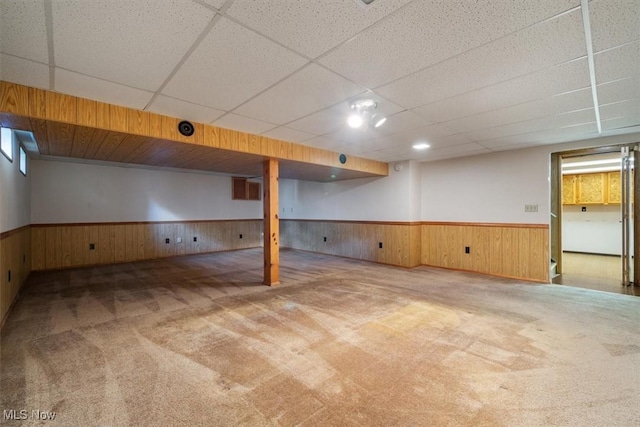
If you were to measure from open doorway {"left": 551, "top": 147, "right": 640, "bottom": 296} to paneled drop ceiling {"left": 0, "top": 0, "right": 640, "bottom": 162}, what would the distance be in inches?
102

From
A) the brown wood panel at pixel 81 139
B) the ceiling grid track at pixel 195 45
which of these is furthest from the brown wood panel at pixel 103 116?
the ceiling grid track at pixel 195 45

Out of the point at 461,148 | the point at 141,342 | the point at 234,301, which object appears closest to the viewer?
the point at 141,342

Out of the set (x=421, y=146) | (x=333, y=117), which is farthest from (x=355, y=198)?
(x=333, y=117)

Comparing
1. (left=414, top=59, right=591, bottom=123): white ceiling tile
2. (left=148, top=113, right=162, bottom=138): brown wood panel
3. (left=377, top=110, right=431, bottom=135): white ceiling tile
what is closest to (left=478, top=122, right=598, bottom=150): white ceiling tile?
(left=414, top=59, right=591, bottom=123): white ceiling tile

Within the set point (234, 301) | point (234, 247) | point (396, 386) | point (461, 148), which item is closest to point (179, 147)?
point (234, 301)

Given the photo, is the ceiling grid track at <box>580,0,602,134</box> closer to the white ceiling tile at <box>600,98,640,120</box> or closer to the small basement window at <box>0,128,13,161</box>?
the white ceiling tile at <box>600,98,640,120</box>

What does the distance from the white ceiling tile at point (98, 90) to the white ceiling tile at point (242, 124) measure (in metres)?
0.79

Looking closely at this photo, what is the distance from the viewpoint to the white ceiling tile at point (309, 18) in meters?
1.43

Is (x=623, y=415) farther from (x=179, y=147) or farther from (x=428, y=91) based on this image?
(x=179, y=147)

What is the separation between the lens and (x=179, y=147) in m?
3.62

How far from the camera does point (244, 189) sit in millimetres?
8852

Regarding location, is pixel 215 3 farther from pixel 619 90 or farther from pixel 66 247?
pixel 66 247

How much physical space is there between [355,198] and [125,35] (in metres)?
5.65

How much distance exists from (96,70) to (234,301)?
8.96 ft
